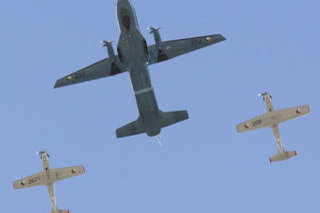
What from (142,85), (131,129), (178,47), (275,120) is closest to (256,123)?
(275,120)

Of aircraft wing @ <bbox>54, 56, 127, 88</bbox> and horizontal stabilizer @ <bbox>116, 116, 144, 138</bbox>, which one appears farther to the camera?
aircraft wing @ <bbox>54, 56, 127, 88</bbox>

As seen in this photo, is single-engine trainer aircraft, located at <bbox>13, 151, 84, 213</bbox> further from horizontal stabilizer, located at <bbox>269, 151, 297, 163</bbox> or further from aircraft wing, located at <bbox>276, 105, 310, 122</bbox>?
aircraft wing, located at <bbox>276, 105, 310, 122</bbox>

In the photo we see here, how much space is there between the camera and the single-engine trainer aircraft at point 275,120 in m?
87.8

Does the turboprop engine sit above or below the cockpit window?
below

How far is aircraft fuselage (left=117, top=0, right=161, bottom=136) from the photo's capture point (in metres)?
82.1

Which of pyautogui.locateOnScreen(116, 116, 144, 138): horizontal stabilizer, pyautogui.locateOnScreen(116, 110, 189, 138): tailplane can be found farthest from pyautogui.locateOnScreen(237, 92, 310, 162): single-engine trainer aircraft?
pyautogui.locateOnScreen(116, 116, 144, 138): horizontal stabilizer

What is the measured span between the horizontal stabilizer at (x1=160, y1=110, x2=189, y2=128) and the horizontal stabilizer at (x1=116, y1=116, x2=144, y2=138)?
123 inches

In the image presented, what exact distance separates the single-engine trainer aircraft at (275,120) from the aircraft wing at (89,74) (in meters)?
21.0

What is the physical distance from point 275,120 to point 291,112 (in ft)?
8.33

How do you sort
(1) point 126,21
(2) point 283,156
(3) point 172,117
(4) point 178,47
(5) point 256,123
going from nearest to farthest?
(1) point 126,21, (3) point 172,117, (4) point 178,47, (2) point 283,156, (5) point 256,123

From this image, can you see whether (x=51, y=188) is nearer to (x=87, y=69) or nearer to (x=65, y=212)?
(x=65, y=212)

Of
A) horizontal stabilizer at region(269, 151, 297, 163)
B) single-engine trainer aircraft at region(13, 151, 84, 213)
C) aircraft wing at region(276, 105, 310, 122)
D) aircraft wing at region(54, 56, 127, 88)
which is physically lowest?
horizontal stabilizer at region(269, 151, 297, 163)

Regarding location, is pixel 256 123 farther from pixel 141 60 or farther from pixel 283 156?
pixel 141 60

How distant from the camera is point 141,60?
83.9 m
